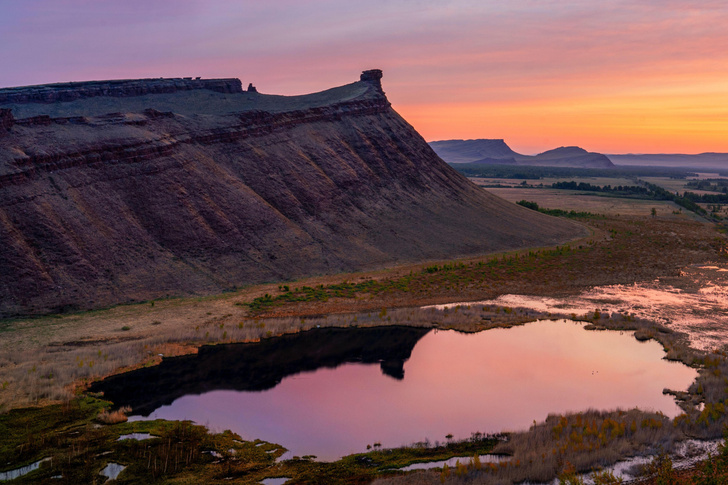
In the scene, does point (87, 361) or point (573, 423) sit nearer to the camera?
point (573, 423)

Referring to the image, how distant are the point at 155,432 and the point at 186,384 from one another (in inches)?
220

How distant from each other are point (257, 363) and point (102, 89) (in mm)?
53472

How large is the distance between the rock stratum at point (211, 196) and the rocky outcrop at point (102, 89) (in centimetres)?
17

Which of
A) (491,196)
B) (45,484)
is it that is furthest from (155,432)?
(491,196)

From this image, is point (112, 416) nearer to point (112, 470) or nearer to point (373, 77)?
point (112, 470)

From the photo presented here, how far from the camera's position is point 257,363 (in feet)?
95.3

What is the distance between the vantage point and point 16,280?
35.5 m

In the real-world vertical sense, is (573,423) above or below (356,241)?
below

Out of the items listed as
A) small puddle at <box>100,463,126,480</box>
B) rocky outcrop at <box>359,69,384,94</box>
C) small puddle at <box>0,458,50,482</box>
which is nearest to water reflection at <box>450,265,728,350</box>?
small puddle at <box>100,463,126,480</box>

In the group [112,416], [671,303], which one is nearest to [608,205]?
[671,303]

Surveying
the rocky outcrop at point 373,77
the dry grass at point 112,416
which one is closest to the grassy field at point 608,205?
the rocky outcrop at point 373,77

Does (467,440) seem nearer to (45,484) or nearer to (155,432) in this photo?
(155,432)

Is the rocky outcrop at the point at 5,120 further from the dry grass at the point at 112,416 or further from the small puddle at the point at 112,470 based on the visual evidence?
the small puddle at the point at 112,470

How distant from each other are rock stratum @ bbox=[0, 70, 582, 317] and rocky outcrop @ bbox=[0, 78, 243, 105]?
168mm
